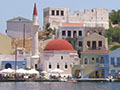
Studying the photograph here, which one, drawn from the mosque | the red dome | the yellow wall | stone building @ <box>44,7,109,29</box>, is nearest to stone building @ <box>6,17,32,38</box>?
stone building @ <box>44,7,109,29</box>

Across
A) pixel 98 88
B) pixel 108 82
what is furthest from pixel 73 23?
pixel 98 88

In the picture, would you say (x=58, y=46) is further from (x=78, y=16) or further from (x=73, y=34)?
(x=78, y=16)

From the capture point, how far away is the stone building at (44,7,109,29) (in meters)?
110

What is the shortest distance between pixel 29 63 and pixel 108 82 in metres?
17.4

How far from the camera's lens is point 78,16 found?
11069 centimetres

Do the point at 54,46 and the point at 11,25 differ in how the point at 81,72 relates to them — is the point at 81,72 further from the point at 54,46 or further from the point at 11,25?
the point at 11,25

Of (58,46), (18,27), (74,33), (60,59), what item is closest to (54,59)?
(60,59)

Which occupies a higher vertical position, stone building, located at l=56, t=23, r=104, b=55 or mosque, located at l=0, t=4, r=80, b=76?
stone building, located at l=56, t=23, r=104, b=55

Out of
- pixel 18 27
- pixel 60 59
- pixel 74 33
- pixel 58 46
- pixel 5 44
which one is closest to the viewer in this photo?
pixel 60 59

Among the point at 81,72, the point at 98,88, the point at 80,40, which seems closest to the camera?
the point at 98,88

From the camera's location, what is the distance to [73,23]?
104 meters

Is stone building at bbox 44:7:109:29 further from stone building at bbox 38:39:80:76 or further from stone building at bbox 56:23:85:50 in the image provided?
stone building at bbox 38:39:80:76

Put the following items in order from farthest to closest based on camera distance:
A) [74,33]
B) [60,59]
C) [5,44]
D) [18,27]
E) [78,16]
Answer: [78,16] → [18,27] → [74,33] → [5,44] → [60,59]

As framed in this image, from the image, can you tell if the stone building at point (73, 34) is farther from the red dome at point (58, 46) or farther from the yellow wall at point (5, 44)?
the red dome at point (58, 46)
